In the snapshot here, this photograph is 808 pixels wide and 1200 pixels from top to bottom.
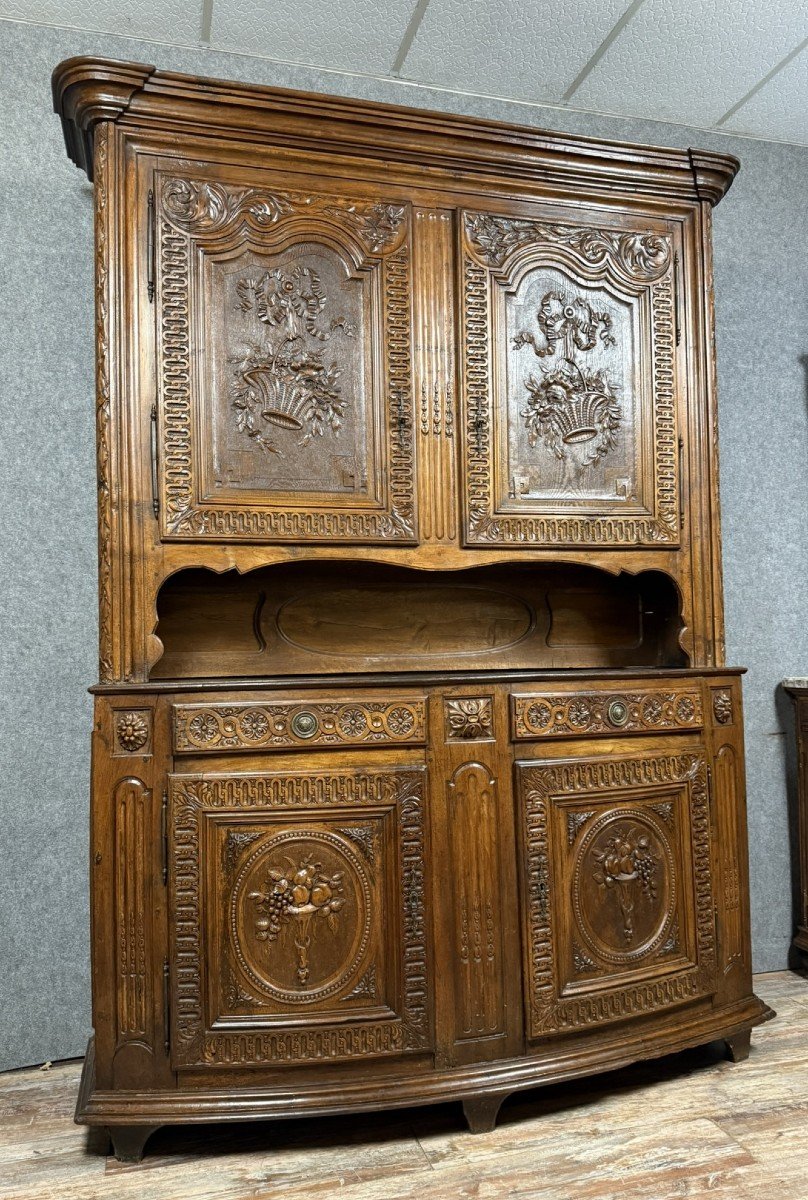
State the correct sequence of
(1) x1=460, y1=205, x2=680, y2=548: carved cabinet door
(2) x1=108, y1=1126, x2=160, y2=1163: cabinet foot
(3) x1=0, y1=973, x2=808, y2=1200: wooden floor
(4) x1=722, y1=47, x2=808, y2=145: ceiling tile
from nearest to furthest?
1. (3) x1=0, y1=973, x2=808, y2=1200: wooden floor
2. (2) x1=108, y1=1126, x2=160, y2=1163: cabinet foot
3. (1) x1=460, y1=205, x2=680, y2=548: carved cabinet door
4. (4) x1=722, y1=47, x2=808, y2=145: ceiling tile

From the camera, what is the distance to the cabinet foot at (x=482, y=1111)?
1.94 meters

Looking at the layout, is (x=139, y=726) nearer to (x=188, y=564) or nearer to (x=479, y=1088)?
(x=188, y=564)

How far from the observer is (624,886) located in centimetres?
212

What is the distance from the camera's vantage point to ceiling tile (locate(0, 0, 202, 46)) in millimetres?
2385

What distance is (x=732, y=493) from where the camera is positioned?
2.99 m

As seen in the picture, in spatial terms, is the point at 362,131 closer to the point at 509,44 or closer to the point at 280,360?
the point at 280,360

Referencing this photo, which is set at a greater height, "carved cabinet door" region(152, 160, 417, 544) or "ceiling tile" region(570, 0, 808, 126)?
"ceiling tile" region(570, 0, 808, 126)

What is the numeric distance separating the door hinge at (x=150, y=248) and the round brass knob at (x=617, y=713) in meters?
1.38

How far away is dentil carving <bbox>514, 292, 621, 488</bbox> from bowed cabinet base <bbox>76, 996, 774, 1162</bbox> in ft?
4.31

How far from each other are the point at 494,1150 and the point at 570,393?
1696mm

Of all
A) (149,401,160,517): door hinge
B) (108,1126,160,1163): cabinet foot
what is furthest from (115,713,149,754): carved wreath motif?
(108,1126,160,1163): cabinet foot

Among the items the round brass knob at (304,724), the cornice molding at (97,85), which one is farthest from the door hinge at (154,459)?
the cornice molding at (97,85)

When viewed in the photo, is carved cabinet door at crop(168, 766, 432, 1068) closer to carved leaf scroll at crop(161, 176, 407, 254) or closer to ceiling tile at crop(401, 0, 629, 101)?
carved leaf scroll at crop(161, 176, 407, 254)

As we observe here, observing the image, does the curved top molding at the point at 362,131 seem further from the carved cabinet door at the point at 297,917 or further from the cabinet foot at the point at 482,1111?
the cabinet foot at the point at 482,1111
